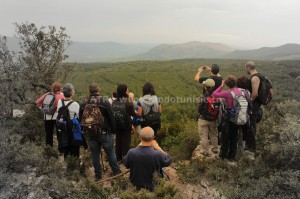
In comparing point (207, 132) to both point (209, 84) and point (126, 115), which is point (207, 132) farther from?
point (126, 115)

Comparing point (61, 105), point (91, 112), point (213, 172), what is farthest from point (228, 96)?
point (61, 105)

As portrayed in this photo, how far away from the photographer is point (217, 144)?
745 centimetres

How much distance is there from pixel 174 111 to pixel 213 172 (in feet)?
26.7

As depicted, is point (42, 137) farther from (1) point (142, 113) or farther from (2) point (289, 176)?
(2) point (289, 176)

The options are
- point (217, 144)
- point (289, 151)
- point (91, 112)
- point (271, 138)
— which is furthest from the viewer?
point (217, 144)

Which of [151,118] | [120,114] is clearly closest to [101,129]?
[120,114]

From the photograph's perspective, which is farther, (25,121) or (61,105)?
(25,121)

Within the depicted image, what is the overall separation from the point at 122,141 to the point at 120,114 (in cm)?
79

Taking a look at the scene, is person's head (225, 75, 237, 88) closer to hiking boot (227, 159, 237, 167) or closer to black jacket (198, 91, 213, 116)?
black jacket (198, 91, 213, 116)

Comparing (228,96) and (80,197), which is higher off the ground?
(228,96)

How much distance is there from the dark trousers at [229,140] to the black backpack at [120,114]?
203 centimetres

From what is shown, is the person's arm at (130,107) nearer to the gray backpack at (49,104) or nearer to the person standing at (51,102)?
the person standing at (51,102)

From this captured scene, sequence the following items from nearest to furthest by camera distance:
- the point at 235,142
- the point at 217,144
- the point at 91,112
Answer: the point at 91,112 → the point at 235,142 → the point at 217,144

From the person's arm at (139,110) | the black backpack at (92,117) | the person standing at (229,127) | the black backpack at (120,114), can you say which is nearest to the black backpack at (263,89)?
the person standing at (229,127)
